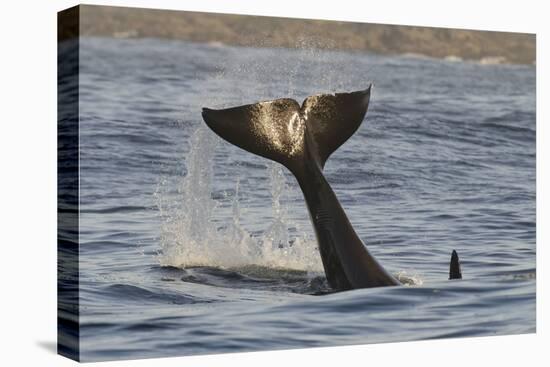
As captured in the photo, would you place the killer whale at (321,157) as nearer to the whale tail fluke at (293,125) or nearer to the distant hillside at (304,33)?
the whale tail fluke at (293,125)

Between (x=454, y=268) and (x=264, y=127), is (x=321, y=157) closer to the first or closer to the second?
(x=264, y=127)

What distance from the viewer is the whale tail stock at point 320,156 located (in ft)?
56.3

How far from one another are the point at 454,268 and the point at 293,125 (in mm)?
2984

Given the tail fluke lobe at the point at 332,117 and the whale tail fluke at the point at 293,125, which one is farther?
the tail fluke lobe at the point at 332,117

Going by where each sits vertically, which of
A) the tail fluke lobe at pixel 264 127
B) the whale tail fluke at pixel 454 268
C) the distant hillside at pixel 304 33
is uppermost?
the distant hillside at pixel 304 33

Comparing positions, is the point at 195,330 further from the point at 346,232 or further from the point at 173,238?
the point at 346,232

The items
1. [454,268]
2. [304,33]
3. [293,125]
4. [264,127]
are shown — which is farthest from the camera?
[454,268]

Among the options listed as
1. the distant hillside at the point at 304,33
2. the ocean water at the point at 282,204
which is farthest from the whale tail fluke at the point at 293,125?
the distant hillside at the point at 304,33

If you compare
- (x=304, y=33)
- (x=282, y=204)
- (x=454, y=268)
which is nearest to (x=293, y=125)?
(x=282, y=204)

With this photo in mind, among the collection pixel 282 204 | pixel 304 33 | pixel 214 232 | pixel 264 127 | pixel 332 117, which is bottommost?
pixel 214 232

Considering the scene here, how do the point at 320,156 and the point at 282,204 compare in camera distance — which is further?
the point at 320,156

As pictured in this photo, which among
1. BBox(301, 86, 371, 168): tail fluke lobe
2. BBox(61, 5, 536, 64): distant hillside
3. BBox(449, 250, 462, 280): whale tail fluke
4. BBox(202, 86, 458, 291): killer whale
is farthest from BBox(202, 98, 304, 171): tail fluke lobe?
BBox(449, 250, 462, 280): whale tail fluke

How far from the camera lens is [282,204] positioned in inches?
683

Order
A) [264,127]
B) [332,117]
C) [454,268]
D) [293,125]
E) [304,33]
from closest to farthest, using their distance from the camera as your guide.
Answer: [264,127]
[293,125]
[332,117]
[304,33]
[454,268]
